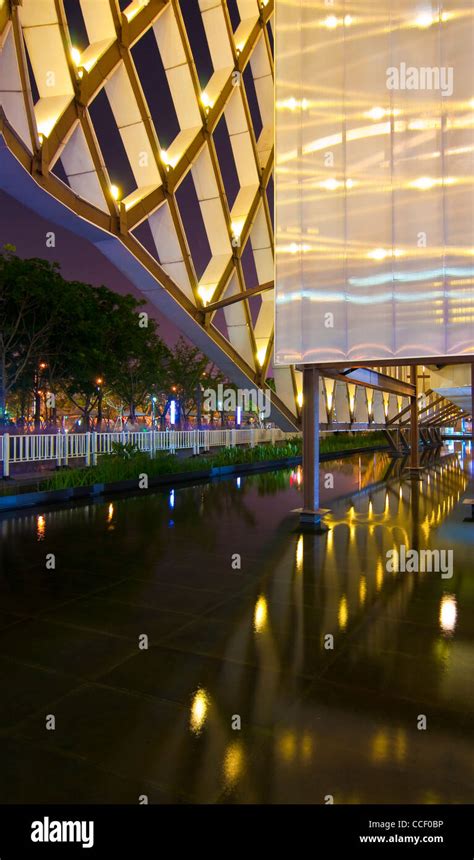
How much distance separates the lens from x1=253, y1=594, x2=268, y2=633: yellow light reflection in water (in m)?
4.64

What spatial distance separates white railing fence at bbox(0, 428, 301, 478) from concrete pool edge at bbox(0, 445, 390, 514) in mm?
2031

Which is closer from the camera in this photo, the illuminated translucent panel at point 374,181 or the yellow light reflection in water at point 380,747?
the yellow light reflection in water at point 380,747

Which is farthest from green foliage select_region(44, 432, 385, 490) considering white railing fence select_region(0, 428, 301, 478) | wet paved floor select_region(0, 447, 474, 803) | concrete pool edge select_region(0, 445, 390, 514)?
wet paved floor select_region(0, 447, 474, 803)

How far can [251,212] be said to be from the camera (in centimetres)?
2470

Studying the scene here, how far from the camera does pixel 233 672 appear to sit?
3.75 meters

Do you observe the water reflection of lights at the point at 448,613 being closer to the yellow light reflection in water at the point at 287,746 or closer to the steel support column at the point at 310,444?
the yellow light reflection in water at the point at 287,746

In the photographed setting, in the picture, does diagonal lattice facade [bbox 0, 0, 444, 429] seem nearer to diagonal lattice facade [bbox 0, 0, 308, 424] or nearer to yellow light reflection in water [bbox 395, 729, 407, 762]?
diagonal lattice facade [bbox 0, 0, 308, 424]

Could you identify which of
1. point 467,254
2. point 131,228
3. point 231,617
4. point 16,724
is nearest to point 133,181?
point 131,228

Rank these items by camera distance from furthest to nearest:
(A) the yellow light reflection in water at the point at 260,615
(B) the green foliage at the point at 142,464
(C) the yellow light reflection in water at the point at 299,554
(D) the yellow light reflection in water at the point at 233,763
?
(B) the green foliage at the point at 142,464
(C) the yellow light reflection in water at the point at 299,554
(A) the yellow light reflection in water at the point at 260,615
(D) the yellow light reflection in water at the point at 233,763

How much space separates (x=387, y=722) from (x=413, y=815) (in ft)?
2.33

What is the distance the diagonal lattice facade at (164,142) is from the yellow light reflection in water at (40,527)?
24.5 feet

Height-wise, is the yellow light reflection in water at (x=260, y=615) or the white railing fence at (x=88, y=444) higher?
the white railing fence at (x=88, y=444)

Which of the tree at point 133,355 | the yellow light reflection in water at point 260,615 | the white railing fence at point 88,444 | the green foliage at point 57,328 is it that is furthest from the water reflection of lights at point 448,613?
the tree at point 133,355

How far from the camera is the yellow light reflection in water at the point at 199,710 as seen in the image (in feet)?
10.0
